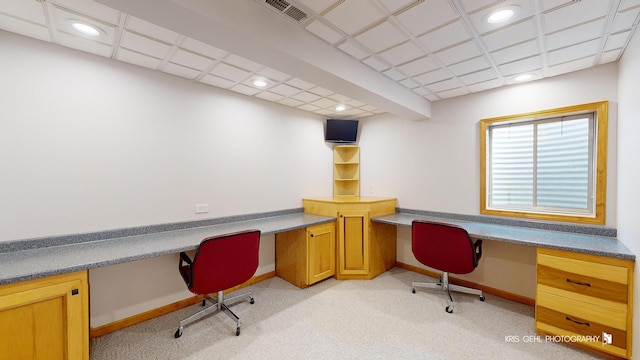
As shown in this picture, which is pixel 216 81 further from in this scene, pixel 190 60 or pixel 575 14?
pixel 575 14

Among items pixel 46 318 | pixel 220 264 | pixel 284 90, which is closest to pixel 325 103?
pixel 284 90

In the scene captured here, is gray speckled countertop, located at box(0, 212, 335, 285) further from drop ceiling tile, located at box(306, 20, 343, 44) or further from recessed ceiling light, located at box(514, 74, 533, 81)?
recessed ceiling light, located at box(514, 74, 533, 81)

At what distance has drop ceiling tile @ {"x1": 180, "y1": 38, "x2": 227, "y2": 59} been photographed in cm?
201

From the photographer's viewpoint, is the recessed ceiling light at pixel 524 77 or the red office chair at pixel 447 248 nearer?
the red office chair at pixel 447 248

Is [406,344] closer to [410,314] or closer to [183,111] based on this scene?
[410,314]

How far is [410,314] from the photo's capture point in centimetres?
256

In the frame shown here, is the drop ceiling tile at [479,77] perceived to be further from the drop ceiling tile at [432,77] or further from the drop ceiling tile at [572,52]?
the drop ceiling tile at [572,52]

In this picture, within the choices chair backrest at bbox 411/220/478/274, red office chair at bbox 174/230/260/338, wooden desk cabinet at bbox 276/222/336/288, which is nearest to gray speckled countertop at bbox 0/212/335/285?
red office chair at bbox 174/230/260/338

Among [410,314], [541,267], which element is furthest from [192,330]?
[541,267]

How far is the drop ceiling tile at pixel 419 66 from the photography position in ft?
7.67

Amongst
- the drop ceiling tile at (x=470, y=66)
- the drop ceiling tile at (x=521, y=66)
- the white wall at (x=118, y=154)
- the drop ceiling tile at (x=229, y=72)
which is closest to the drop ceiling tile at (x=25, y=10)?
the white wall at (x=118, y=154)

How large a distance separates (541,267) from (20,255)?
4180 millimetres

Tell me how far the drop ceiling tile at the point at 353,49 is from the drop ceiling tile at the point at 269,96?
1.31 m

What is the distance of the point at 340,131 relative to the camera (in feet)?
14.0
